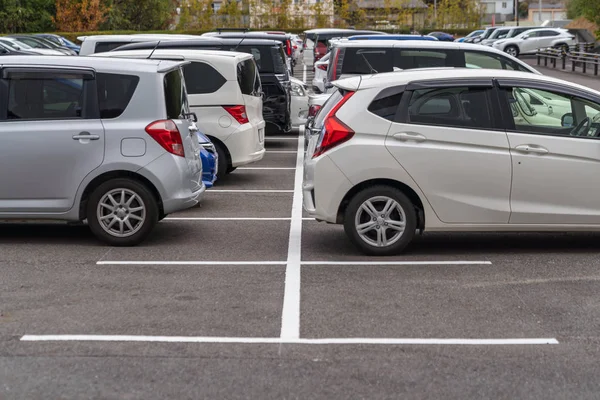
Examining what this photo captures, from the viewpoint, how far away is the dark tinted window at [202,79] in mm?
13945

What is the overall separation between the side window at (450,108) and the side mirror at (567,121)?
0.70 m

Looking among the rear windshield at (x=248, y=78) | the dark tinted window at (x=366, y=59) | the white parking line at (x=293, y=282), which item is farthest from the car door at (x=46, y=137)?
the dark tinted window at (x=366, y=59)

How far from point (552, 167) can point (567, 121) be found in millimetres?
524

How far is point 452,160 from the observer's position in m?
9.08

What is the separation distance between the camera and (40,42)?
4359 cm

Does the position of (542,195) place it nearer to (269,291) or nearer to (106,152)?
(269,291)

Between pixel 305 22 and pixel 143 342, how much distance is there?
80.6 meters

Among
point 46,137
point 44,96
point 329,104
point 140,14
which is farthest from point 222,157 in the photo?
point 140,14

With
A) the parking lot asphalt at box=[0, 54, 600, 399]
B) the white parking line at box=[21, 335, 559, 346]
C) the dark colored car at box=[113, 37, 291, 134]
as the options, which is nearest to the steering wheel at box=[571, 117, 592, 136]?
the parking lot asphalt at box=[0, 54, 600, 399]

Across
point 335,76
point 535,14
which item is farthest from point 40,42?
point 535,14

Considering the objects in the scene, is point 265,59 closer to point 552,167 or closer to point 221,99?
point 221,99

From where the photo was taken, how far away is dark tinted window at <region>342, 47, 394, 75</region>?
16.2m

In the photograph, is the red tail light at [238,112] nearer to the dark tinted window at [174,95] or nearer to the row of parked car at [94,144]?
the dark tinted window at [174,95]

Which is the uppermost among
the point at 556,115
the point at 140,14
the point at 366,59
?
the point at 140,14
